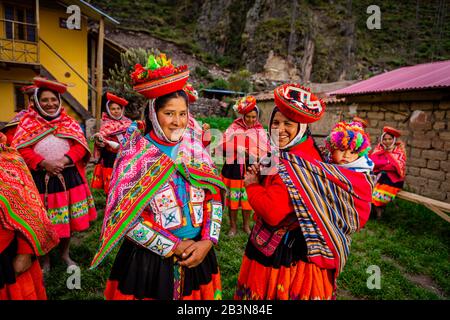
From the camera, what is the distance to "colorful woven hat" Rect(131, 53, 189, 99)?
186cm

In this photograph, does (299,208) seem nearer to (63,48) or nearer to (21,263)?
(21,263)

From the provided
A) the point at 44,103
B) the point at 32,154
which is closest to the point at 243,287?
the point at 32,154

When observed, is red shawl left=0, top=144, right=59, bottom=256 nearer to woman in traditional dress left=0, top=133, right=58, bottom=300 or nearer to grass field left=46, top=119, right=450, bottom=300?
woman in traditional dress left=0, top=133, right=58, bottom=300

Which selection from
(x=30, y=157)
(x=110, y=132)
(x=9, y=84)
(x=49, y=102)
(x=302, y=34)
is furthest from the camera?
(x=302, y=34)

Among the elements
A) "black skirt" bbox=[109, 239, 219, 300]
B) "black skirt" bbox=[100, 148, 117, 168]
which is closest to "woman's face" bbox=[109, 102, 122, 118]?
"black skirt" bbox=[100, 148, 117, 168]

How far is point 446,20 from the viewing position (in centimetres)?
3666

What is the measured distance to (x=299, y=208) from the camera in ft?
6.35

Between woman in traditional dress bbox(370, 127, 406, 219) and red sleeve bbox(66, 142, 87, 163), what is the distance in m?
5.94

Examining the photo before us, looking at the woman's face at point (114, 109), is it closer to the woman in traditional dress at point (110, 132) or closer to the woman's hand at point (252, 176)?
the woman in traditional dress at point (110, 132)

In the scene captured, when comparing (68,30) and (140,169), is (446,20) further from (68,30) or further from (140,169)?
(140,169)

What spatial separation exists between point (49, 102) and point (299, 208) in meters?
3.21

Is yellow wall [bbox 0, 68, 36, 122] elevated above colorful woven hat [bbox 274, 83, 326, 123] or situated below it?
above

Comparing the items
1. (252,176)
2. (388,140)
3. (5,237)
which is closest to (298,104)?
(252,176)

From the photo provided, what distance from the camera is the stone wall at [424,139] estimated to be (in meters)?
6.67
